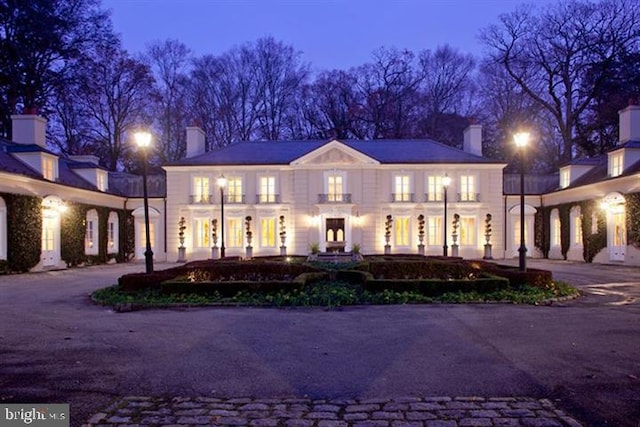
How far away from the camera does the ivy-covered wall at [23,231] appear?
21500mm

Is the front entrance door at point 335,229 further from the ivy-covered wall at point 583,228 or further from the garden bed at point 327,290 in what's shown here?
the garden bed at point 327,290

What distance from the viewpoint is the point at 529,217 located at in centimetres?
3278

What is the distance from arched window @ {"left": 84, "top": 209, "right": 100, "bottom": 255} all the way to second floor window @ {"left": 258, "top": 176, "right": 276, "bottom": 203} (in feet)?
32.9

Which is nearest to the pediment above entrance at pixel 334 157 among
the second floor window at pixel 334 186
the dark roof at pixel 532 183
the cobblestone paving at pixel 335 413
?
the second floor window at pixel 334 186

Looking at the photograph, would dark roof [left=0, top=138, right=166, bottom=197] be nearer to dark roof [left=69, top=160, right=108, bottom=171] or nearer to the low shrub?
A: dark roof [left=69, top=160, right=108, bottom=171]

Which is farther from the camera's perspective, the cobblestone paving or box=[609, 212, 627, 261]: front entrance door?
box=[609, 212, 627, 261]: front entrance door

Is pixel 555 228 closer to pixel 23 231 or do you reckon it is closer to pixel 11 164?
pixel 23 231

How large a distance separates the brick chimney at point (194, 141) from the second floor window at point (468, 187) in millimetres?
17912

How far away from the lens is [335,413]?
4711 millimetres

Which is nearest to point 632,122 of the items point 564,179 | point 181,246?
point 564,179

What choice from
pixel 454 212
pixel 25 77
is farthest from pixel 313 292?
pixel 25 77

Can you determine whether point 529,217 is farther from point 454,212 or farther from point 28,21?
point 28,21

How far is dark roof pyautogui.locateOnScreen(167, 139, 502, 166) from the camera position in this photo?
1228 inches

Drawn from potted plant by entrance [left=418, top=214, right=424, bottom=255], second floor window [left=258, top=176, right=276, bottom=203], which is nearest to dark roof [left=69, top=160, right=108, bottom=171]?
second floor window [left=258, top=176, right=276, bottom=203]
